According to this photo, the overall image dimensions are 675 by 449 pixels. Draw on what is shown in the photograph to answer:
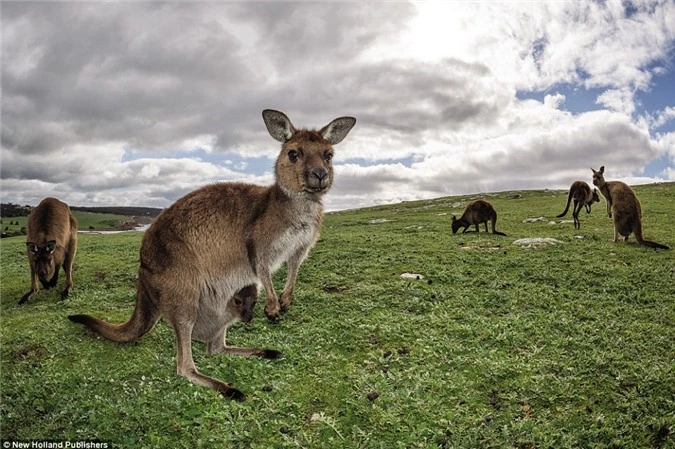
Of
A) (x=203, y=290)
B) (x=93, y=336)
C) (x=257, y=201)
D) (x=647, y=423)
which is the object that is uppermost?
(x=257, y=201)

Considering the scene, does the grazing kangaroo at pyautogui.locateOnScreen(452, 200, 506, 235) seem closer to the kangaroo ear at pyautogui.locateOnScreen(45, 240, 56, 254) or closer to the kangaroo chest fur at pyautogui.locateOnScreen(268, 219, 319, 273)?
the kangaroo ear at pyautogui.locateOnScreen(45, 240, 56, 254)

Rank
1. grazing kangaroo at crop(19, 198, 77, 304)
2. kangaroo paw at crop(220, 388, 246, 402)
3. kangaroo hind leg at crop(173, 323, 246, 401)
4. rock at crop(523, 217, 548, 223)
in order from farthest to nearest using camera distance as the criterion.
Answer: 1. rock at crop(523, 217, 548, 223)
2. grazing kangaroo at crop(19, 198, 77, 304)
3. kangaroo hind leg at crop(173, 323, 246, 401)
4. kangaroo paw at crop(220, 388, 246, 402)

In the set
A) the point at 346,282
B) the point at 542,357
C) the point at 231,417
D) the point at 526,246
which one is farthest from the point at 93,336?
the point at 526,246

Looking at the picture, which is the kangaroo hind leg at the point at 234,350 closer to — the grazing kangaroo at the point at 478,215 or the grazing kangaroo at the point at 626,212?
the grazing kangaroo at the point at 626,212

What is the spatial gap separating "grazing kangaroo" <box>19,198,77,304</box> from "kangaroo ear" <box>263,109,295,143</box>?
9661mm

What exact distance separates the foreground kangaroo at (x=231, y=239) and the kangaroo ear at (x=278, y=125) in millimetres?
14

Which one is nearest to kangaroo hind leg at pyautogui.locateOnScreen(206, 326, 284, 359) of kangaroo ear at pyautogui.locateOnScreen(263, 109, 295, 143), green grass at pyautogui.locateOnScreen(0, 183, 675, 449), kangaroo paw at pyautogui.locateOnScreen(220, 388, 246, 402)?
green grass at pyautogui.locateOnScreen(0, 183, 675, 449)

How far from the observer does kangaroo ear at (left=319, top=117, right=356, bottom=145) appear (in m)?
7.15

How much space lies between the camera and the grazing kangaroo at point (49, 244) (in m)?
13.8

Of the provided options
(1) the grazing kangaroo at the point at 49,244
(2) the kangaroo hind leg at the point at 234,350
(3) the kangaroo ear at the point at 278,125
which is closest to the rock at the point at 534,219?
(1) the grazing kangaroo at the point at 49,244

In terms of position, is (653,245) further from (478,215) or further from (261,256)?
(261,256)

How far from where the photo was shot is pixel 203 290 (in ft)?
23.0

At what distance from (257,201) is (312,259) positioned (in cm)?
894

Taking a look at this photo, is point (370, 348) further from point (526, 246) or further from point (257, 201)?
point (526, 246)
